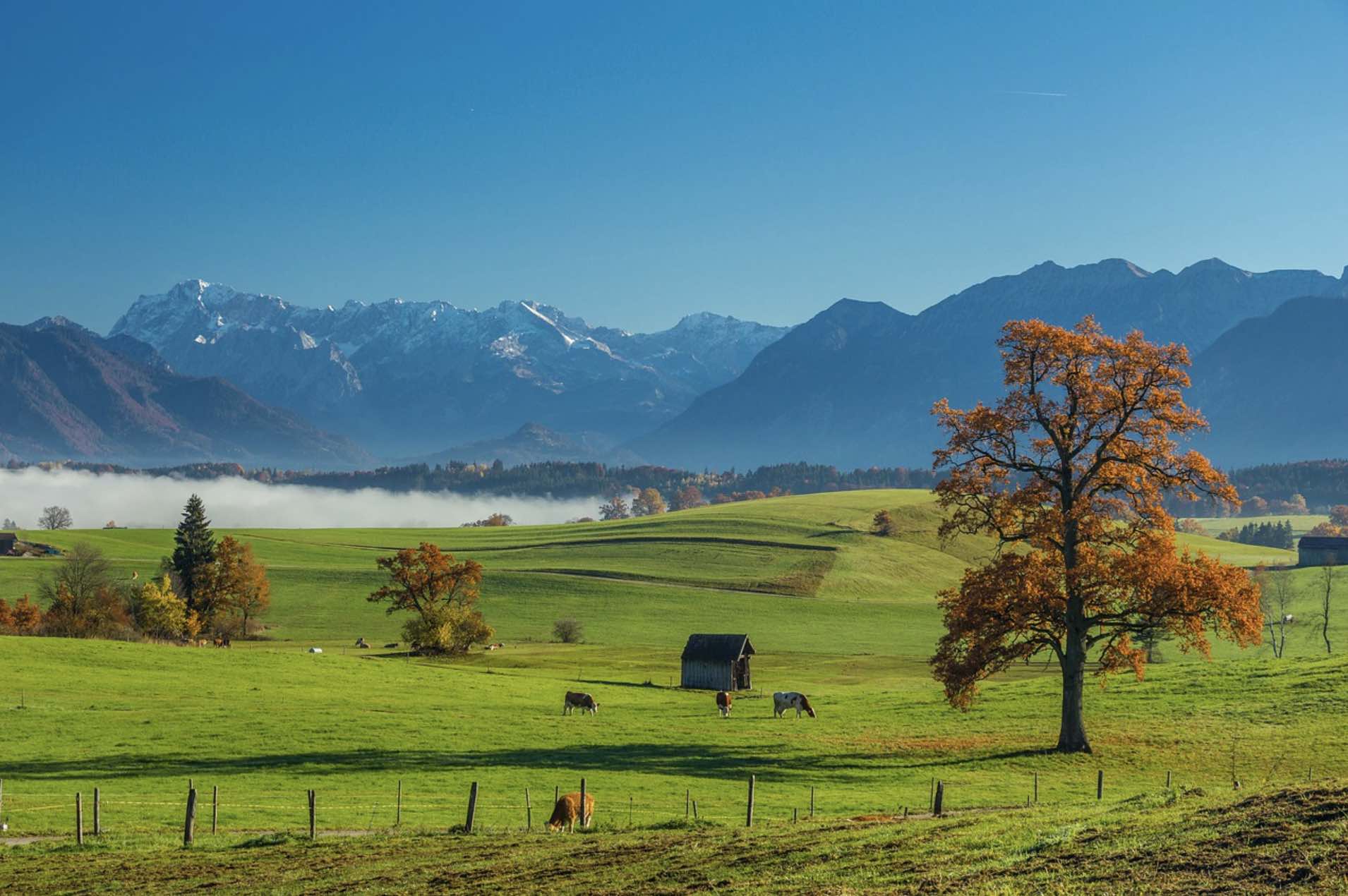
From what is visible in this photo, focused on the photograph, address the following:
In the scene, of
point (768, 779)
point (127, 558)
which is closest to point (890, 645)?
point (768, 779)

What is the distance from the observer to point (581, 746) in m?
50.0

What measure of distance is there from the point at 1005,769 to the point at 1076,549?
367 inches

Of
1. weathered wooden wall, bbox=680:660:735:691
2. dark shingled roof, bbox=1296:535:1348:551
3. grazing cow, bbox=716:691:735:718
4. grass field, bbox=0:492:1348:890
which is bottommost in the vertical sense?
weathered wooden wall, bbox=680:660:735:691

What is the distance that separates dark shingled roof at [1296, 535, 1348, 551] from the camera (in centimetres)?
16962

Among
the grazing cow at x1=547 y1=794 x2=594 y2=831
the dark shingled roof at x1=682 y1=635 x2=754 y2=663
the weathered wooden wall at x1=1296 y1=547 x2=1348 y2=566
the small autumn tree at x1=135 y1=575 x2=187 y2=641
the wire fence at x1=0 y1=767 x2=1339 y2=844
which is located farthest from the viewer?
the weathered wooden wall at x1=1296 y1=547 x2=1348 y2=566

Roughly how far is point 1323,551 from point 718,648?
4835 inches

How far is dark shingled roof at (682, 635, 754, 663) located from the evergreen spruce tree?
5203cm

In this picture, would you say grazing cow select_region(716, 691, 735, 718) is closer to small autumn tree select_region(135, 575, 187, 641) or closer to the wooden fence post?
the wooden fence post

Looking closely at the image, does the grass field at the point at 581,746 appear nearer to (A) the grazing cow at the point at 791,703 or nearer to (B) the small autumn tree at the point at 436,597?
(A) the grazing cow at the point at 791,703

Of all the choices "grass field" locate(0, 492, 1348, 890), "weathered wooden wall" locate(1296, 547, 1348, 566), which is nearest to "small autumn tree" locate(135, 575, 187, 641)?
"grass field" locate(0, 492, 1348, 890)

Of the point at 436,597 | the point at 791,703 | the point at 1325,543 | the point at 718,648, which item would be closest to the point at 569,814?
the point at 791,703

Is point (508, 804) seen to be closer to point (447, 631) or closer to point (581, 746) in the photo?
point (581, 746)

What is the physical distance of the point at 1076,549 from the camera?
46.8 m

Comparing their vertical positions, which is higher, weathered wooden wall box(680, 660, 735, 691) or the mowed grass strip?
the mowed grass strip
